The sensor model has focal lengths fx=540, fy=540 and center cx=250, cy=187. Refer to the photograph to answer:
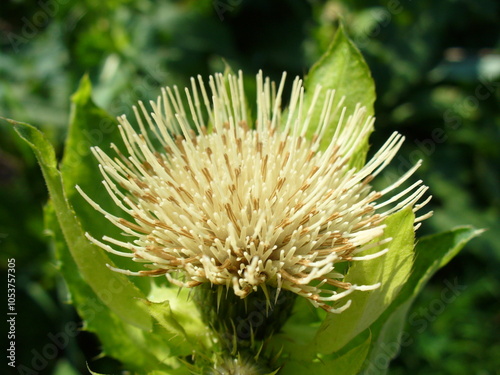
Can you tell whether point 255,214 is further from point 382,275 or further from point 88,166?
point 88,166

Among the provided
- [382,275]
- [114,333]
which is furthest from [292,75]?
[382,275]

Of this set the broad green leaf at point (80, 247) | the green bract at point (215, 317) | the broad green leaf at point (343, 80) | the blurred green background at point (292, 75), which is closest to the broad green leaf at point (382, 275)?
the green bract at point (215, 317)

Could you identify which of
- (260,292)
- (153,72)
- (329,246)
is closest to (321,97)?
(329,246)

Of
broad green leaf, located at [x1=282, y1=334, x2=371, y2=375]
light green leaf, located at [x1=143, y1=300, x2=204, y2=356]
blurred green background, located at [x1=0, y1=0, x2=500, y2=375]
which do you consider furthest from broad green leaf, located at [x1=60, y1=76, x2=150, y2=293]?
blurred green background, located at [x1=0, y1=0, x2=500, y2=375]

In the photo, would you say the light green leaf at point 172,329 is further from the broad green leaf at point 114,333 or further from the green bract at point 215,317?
the broad green leaf at point 114,333

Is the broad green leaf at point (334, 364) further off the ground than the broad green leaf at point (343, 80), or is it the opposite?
the broad green leaf at point (343, 80)

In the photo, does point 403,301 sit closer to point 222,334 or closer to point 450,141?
point 222,334

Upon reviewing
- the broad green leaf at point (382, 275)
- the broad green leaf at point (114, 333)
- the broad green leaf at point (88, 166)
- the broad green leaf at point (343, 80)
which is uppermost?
the broad green leaf at point (343, 80)

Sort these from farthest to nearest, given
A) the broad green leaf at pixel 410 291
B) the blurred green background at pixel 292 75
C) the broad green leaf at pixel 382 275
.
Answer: the blurred green background at pixel 292 75 < the broad green leaf at pixel 410 291 < the broad green leaf at pixel 382 275
